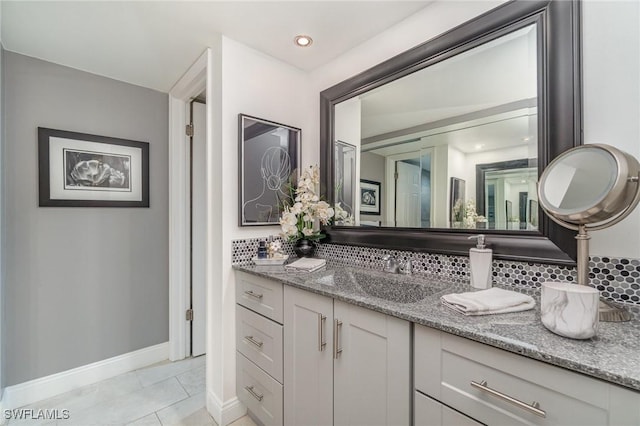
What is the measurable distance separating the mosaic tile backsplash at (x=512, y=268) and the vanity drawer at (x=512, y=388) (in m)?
0.52

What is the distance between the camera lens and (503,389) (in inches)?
28.3

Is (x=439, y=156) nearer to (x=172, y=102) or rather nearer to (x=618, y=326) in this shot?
(x=618, y=326)

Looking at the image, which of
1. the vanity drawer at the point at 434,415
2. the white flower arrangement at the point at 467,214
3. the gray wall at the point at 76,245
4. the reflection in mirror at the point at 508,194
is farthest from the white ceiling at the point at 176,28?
the vanity drawer at the point at 434,415

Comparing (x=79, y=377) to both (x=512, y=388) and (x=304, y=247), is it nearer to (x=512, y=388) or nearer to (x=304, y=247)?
(x=304, y=247)

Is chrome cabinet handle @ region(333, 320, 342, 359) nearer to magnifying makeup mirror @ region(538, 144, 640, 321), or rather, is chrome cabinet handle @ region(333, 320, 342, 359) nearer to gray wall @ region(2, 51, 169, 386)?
magnifying makeup mirror @ region(538, 144, 640, 321)

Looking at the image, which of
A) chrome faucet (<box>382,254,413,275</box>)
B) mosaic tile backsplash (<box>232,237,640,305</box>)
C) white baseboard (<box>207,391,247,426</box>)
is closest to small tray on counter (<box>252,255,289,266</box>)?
→ mosaic tile backsplash (<box>232,237,640,305</box>)

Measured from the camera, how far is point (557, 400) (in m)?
0.65

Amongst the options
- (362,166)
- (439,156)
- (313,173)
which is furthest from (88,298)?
(439,156)

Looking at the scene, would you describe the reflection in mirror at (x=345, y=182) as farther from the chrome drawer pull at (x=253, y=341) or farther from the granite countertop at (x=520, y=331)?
the chrome drawer pull at (x=253, y=341)

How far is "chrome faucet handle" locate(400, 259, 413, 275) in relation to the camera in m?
1.46

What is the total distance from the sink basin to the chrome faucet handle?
39 mm

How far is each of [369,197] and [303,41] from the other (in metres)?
1.04

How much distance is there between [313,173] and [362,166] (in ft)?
1.09

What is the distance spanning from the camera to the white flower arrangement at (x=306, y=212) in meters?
1.78
